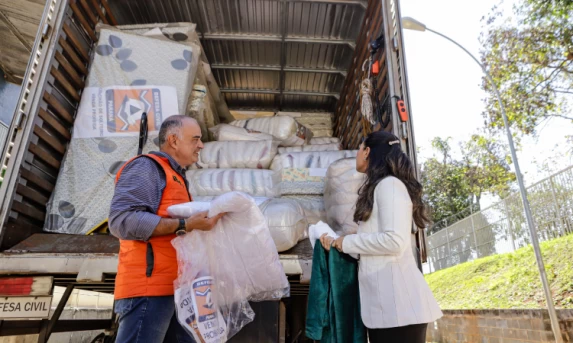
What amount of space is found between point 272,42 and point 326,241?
10.7 feet

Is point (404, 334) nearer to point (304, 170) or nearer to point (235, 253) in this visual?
point (235, 253)

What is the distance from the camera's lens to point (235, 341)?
171 centimetres

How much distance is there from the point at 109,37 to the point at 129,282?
2.70 metres

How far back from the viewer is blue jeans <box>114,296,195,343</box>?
127cm

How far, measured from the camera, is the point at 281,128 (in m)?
3.95

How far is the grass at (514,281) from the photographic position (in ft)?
19.7

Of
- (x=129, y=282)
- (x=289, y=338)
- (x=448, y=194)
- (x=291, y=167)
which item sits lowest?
(x=289, y=338)

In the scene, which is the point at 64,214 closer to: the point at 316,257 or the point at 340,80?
the point at 316,257

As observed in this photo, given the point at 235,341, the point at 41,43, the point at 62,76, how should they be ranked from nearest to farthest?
the point at 235,341
the point at 41,43
the point at 62,76

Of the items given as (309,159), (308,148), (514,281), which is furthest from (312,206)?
(514,281)

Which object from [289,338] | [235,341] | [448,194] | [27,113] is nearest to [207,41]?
[27,113]

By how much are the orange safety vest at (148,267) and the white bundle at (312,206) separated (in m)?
1.44

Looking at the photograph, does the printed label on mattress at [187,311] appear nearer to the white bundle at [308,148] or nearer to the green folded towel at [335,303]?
the green folded towel at [335,303]

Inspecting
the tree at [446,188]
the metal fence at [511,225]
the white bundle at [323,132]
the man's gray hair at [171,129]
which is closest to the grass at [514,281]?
the metal fence at [511,225]
